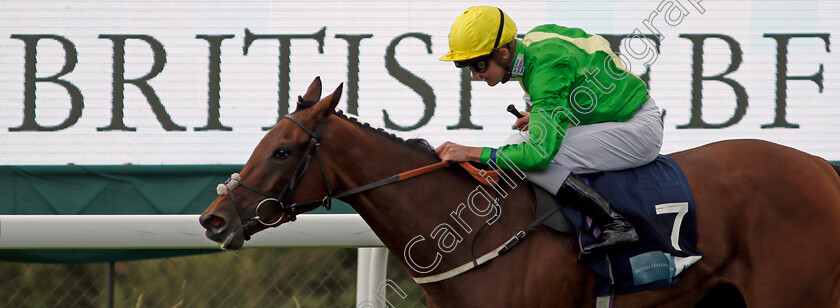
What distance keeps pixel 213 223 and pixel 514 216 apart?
3.38 feet

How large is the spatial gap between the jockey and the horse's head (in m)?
0.47

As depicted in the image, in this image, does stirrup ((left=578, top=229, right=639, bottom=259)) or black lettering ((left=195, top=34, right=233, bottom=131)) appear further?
black lettering ((left=195, top=34, right=233, bottom=131))

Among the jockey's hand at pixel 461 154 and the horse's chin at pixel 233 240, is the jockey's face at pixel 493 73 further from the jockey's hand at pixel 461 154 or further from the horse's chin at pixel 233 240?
the horse's chin at pixel 233 240

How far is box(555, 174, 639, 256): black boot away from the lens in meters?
2.60

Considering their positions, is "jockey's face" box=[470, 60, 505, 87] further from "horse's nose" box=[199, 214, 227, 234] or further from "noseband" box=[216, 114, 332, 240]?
"horse's nose" box=[199, 214, 227, 234]

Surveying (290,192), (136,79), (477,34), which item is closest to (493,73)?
(477,34)

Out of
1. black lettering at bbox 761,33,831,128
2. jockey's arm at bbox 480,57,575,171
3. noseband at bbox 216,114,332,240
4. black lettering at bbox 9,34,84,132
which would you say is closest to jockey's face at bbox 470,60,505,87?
jockey's arm at bbox 480,57,575,171

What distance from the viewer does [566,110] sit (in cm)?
266

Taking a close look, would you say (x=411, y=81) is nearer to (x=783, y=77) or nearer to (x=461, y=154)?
(x=461, y=154)

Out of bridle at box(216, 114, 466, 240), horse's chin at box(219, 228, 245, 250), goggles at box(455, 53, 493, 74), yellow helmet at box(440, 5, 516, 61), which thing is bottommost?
horse's chin at box(219, 228, 245, 250)

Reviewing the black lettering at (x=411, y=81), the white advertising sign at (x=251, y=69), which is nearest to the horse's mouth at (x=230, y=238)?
the white advertising sign at (x=251, y=69)

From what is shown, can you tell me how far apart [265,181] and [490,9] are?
1.00 metres

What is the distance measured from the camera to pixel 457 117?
387 centimetres

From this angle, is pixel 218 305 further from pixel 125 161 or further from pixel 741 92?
pixel 741 92
